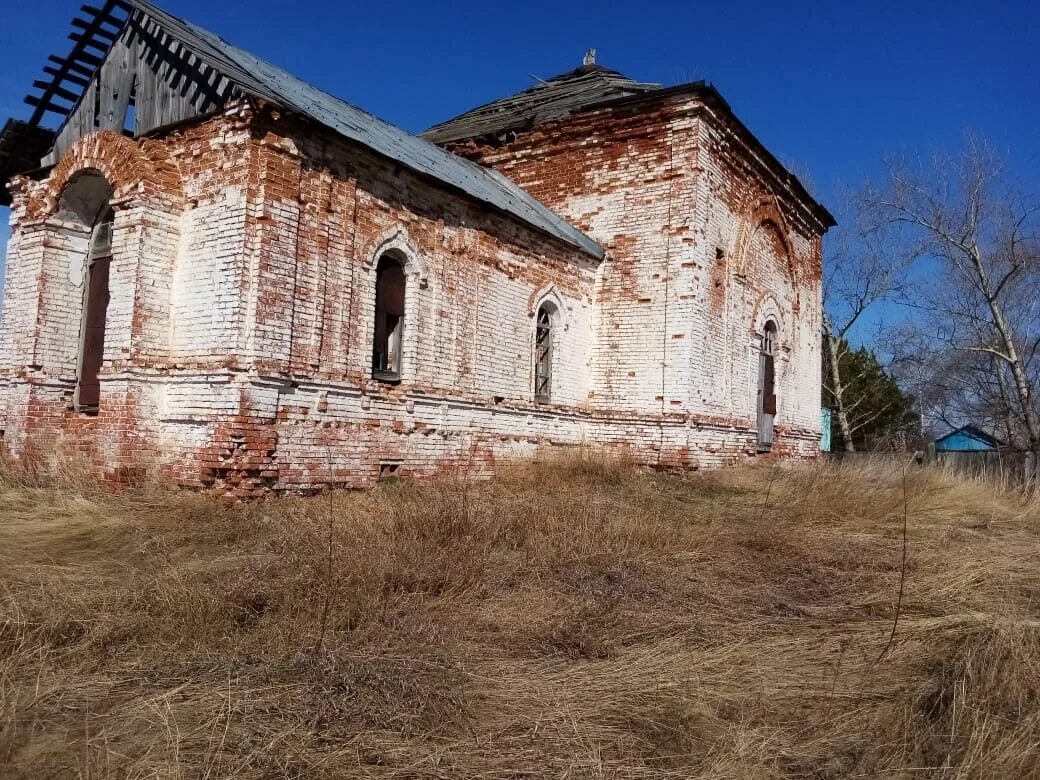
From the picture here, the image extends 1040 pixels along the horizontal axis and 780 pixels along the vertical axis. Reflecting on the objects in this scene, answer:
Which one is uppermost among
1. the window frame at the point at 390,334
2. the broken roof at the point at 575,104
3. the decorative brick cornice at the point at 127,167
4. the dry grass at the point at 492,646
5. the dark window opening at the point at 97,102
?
the broken roof at the point at 575,104

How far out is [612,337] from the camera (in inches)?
541

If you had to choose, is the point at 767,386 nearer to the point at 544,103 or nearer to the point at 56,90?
the point at 544,103

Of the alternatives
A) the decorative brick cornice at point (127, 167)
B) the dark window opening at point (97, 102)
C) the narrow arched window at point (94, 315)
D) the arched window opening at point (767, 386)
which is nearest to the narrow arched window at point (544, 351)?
the arched window opening at point (767, 386)

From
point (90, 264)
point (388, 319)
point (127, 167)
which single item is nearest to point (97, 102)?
point (127, 167)

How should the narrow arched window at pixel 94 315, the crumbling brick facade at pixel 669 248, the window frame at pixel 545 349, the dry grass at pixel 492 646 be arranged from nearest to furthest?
the dry grass at pixel 492 646 < the narrow arched window at pixel 94 315 < the window frame at pixel 545 349 < the crumbling brick facade at pixel 669 248

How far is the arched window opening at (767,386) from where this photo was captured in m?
16.1

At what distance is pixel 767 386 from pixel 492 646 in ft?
44.4

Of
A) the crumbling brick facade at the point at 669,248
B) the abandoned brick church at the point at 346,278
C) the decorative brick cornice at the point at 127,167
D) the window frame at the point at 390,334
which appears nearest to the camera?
the abandoned brick church at the point at 346,278

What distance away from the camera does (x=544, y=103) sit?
50.9 feet

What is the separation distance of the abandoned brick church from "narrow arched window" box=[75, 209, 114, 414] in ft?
0.13

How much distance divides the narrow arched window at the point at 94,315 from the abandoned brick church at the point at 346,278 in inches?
1.5

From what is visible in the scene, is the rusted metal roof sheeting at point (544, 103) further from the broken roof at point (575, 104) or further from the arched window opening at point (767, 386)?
the arched window opening at point (767, 386)

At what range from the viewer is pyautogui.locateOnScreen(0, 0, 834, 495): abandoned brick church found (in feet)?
27.2

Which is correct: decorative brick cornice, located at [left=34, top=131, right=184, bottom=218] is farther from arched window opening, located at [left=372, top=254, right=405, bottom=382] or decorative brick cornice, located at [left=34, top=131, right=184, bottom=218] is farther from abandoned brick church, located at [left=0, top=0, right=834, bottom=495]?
arched window opening, located at [left=372, top=254, right=405, bottom=382]
